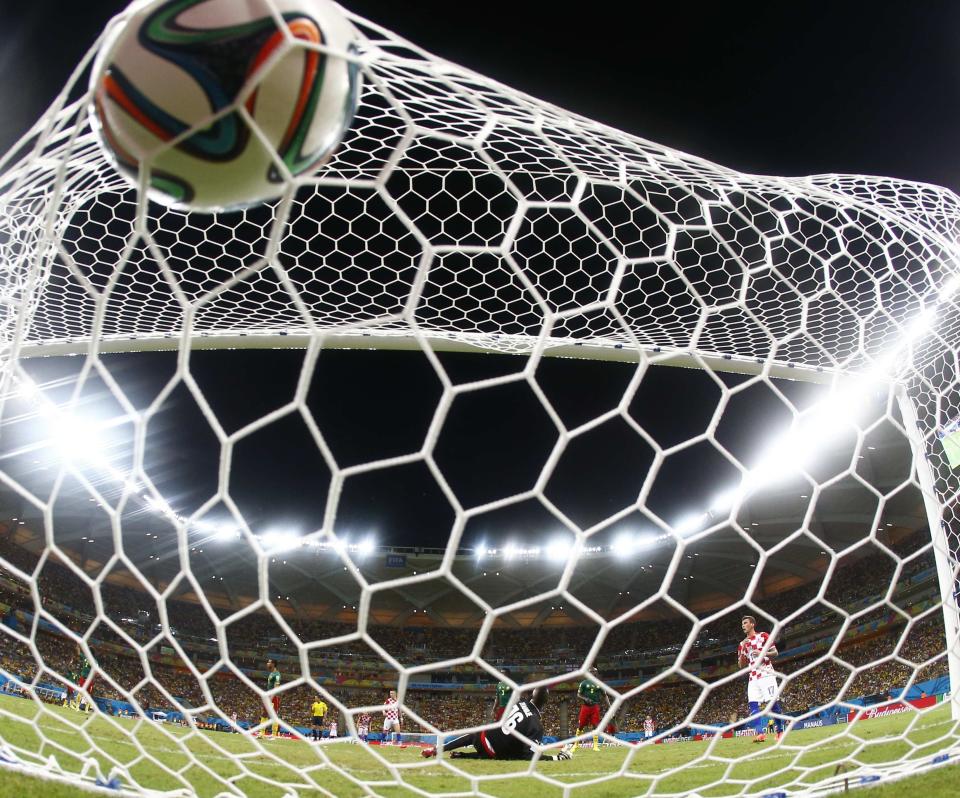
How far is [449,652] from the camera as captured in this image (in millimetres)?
19000

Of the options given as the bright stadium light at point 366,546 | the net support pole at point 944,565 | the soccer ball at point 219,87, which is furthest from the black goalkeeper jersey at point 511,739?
the bright stadium light at point 366,546

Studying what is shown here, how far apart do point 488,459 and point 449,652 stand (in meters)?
6.27

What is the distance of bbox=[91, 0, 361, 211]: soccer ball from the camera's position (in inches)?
45.1

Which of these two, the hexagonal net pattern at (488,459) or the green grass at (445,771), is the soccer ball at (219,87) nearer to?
the hexagonal net pattern at (488,459)

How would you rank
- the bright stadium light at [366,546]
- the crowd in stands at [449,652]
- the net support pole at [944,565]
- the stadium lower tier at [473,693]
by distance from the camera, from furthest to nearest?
the bright stadium light at [366,546]
the crowd in stands at [449,652]
the stadium lower tier at [473,693]
the net support pole at [944,565]

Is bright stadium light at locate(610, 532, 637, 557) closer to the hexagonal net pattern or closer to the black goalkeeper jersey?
the hexagonal net pattern

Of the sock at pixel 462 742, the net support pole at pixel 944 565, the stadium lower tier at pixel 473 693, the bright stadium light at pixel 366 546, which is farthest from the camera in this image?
the bright stadium light at pixel 366 546

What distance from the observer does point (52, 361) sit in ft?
32.9

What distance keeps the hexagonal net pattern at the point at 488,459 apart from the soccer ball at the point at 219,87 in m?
0.11

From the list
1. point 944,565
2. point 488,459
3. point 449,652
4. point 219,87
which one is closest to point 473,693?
point 449,652

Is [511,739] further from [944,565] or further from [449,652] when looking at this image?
[449,652]

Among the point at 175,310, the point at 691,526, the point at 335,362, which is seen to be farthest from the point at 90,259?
the point at 691,526

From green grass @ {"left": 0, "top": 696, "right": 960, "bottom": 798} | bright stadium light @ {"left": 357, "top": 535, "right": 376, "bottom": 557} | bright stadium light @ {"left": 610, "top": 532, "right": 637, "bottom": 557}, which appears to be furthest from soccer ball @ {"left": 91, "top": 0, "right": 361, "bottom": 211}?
bright stadium light @ {"left": 357, "top": 535, "right": 376, "bottom": 557}

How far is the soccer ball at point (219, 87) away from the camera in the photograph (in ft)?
3.76
